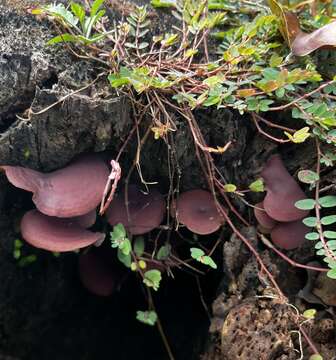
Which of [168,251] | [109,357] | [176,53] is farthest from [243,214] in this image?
[109,357]

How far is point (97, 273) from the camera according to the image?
2.21 metres

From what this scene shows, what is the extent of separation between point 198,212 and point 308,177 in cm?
44

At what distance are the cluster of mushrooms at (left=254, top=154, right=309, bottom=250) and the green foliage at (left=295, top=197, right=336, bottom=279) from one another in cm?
11

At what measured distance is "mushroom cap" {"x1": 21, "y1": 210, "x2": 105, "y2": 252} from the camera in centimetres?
161

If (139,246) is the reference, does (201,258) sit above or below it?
above

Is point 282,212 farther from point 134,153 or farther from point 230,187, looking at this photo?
point 134,153

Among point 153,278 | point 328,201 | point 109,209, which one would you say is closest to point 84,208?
point 109,209

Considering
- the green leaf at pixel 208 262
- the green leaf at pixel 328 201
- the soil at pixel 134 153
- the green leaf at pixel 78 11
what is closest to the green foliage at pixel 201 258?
the green leaf at pixel 208 262

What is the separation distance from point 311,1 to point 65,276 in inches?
66.0

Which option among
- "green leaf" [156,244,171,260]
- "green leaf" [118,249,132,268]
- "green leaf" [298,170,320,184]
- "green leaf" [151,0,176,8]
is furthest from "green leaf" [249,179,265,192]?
"green leaf" [151,0,176,8]

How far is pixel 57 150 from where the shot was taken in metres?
1.71

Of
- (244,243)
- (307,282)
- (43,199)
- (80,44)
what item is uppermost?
(80,44)

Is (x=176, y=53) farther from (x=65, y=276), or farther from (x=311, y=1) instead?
(x=65, y=276)

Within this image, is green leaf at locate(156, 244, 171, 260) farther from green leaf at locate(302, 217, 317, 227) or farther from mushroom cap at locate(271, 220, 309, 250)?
green leaf at locate(302, 217, 317, 227)
